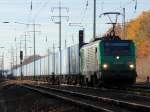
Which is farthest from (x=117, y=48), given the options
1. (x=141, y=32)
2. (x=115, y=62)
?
(x=141, y=32)

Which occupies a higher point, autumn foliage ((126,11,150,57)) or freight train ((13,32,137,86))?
autumn foliage ((126,11,150,57))

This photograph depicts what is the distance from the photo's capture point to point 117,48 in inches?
1492

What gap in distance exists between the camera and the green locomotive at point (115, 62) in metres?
36.8

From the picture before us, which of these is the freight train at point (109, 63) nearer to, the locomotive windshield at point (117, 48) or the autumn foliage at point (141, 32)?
the locomotive windshield at point (117, 48)

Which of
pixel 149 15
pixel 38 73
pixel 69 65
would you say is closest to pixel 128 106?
pixel 69 65

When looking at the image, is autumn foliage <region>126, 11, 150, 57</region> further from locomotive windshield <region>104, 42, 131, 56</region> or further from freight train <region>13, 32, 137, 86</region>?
locomotive windshield <region>104, 42, 131, 56</region>

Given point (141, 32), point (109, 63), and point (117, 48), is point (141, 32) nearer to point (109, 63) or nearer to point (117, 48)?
point (117, 48)

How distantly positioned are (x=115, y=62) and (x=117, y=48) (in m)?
1.07

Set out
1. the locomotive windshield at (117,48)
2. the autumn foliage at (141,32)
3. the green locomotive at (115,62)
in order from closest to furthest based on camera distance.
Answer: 1. the green locomotive at (115,62)
2. the locomotive windshield at (117,48)
3. the autumn foliage at (141,32)

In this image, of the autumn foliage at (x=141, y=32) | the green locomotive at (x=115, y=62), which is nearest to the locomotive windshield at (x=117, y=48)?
the green locomotive at (x=115, y=62)

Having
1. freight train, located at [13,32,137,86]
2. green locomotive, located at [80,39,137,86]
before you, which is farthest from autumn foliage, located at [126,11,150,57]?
green locomotive, located at [80,39,137,86]

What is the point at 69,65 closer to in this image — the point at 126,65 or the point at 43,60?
the point at 126,65

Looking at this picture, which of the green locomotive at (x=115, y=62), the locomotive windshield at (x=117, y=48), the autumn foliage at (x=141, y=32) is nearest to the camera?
the green locomotive at (x=115, y=62)

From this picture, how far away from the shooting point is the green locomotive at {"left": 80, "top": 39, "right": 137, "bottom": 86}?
36844 mm
